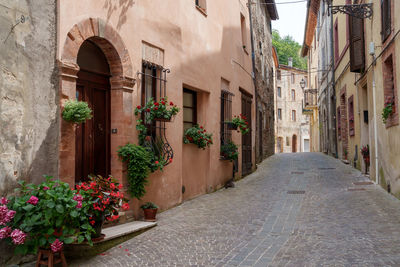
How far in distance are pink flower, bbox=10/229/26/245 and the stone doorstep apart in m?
1.26

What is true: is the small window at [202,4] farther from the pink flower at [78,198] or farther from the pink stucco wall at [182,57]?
the pink flower at [78,198]

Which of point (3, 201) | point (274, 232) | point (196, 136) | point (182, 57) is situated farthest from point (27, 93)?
point (196, 136)

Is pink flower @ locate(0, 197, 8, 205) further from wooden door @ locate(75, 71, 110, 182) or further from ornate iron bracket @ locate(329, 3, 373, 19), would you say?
ornate iron bracket @ locate(329, 3, 373, 19)

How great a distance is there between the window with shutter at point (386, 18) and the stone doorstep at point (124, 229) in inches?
244

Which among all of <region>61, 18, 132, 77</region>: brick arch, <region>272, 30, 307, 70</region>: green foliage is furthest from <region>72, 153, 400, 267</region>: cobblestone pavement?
<region>272, 30, 307, 70</region>: green foliage

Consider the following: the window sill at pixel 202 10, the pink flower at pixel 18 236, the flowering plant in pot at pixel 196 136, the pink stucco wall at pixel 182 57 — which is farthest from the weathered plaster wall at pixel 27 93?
the window sill at pixel 202 10

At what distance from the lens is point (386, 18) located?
27.1 ft

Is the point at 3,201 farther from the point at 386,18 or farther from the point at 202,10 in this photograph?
the point at 386,18

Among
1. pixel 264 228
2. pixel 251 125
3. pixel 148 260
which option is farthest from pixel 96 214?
pixel 251 125

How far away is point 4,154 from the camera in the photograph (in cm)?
410

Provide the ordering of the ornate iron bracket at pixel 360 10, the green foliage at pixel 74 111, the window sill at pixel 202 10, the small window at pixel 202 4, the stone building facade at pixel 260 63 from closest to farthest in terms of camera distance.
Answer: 1. the green foliage at pixel 74 111
2. the window sill at pixel 202 10
3. the ornate iron bracket at pixel 360 10
4. the small window at pixel 202 4
5. the stone building facade at pixel 260 63

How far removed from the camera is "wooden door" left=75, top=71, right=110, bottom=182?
570 centimetres

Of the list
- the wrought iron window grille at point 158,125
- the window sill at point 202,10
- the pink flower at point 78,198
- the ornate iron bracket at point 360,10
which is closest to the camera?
the pink flower at point 78,198

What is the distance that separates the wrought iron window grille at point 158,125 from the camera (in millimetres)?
6910
